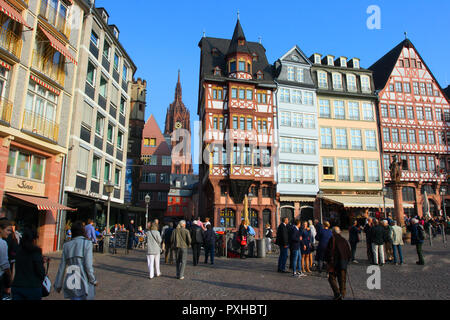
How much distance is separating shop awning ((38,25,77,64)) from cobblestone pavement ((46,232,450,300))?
11.8m

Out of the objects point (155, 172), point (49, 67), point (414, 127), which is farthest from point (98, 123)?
point (155, 172)

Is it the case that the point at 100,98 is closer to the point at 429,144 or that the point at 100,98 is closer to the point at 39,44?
the point at 39,44

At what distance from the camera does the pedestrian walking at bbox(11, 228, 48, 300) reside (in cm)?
455

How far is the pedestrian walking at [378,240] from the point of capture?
40.8 feet

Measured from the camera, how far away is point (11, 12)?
49.1 feet

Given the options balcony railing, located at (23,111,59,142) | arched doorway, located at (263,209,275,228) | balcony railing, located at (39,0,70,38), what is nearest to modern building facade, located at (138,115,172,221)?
arched doorway, located at (263,209,275,228)

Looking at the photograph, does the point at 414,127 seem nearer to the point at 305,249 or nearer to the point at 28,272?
the point at 305,249

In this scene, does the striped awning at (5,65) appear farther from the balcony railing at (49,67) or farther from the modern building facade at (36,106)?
the balcony railing at (49,67)

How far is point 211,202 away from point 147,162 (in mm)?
42067

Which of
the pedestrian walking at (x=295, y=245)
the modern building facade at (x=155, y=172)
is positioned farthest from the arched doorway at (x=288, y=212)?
the modern building facade at (x=155, y=172)

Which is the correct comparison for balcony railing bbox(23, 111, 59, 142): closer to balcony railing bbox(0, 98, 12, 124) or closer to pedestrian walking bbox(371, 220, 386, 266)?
balcony railing bbox(0, 98, 12, 124)

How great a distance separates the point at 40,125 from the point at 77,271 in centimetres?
1535

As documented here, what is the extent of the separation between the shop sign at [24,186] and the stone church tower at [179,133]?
53111mm

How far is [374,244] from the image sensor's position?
41.7 feet
